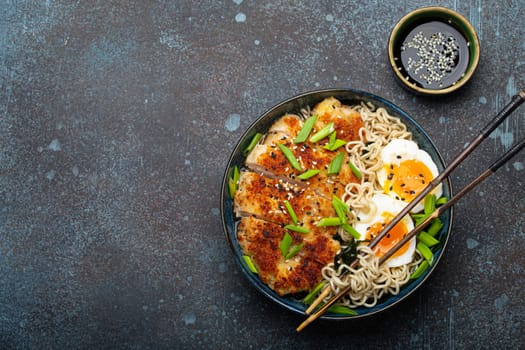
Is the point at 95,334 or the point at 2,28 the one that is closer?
the point at 95,334

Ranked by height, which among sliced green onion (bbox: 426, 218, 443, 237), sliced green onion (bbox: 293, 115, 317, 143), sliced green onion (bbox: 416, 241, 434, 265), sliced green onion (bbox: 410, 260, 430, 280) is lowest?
sliced green onion (bbox: 410, 260, 430, 280)

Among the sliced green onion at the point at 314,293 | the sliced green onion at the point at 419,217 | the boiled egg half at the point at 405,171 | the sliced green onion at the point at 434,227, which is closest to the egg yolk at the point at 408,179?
the boiled egg half at the point at 405,171

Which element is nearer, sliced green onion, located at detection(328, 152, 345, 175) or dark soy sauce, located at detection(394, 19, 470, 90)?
sliced green onion, located at detection(328, 152, 345, 175)

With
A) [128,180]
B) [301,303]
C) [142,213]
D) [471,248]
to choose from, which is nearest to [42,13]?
[128,180]

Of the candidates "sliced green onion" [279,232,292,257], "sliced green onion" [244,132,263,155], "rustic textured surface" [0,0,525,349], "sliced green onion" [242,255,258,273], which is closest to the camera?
"sliced green onion" [279,232,292,257]

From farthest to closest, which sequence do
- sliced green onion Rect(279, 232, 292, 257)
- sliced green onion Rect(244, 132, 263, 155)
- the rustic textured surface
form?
the rustic textured surface, sliced green onion Rect(244, 132, 263, 155), sliced green onion Rect(279, 232, 292, 257)

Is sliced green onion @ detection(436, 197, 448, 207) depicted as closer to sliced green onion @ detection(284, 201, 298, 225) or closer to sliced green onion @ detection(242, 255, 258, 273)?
sliced green onion @ detection(284, 201, 298, 225)

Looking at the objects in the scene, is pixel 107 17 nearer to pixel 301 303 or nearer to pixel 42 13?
pixel 42 13

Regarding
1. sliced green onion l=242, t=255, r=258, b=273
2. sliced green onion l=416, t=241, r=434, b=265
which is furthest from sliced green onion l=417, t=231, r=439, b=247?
sliced green onion l=242, t=255, r=258, b=273
